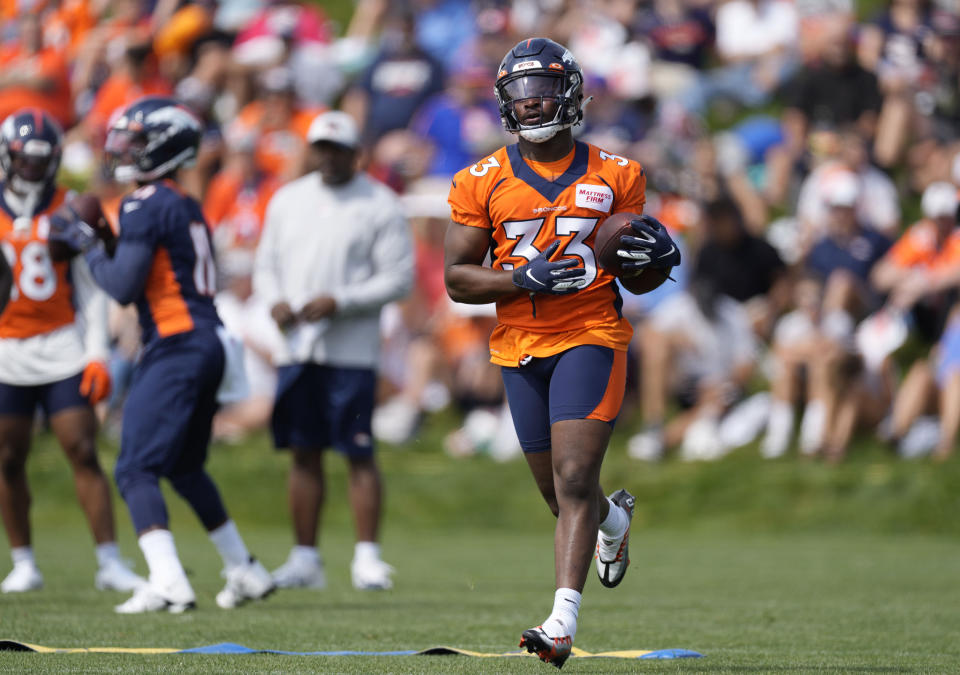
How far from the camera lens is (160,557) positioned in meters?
7.52

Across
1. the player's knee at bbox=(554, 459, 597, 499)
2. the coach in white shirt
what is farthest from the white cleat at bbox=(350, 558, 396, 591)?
the player's knee at bbox=(554, 459, 597, 499)

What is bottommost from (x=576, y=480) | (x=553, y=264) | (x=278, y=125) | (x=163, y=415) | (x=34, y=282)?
(x=163, y=415)

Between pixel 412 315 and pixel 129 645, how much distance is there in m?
9.43

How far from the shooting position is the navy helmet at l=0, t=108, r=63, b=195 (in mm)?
8398

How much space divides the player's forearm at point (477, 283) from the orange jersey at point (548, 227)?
103mm

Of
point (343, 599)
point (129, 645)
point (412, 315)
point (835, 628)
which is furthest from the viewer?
point (412, 315)

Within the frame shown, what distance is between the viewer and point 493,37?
17.4 meters

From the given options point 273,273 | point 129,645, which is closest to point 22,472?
point 273,273

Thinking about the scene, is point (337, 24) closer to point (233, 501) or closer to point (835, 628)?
point (233, 501)

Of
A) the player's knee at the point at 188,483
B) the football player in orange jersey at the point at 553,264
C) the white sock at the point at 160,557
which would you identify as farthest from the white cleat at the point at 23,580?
the football player in orange jersey at the point at 553,264

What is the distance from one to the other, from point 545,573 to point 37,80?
40.7ft

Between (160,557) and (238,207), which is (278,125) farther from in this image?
(160,557)

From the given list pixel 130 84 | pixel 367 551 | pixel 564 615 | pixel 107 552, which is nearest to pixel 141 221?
pixel 107 552

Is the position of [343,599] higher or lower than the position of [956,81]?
lower
